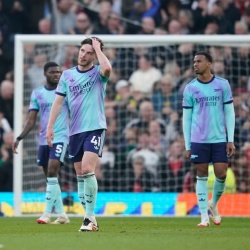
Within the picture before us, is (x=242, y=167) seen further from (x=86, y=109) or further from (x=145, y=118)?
(x=86, y=109)

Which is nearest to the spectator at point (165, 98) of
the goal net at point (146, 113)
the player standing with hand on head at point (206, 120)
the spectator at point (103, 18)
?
the goal net at point (146, 113)

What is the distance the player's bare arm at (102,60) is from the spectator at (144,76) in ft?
27.6

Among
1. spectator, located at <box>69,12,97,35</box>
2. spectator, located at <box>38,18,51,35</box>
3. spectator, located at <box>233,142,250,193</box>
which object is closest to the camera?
spectator, located at <box>233,142,250,193</box>

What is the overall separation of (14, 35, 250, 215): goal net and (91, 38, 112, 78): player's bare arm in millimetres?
7295

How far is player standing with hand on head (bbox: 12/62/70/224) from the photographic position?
587 inches

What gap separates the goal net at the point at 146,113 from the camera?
65.3 ft

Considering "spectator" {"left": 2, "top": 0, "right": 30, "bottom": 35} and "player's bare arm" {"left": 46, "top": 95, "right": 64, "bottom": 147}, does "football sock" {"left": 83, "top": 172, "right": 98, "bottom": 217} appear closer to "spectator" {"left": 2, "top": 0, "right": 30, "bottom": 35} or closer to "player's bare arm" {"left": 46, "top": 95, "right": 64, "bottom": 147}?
"player's bare arm" {"left": 46, "top": 95, "right": 64, "bottom": 147}

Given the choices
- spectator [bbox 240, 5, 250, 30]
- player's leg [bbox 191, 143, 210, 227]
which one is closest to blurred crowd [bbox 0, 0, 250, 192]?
spectator [bbox 240, 5, 250, 30]

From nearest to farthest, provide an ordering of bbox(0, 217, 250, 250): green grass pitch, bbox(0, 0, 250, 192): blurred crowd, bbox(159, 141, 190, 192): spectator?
bbox(0, 217, 250, 250): green grass pitch
bbox(0, 0, 250, 192): blurred crowd
bbox(159, 141, 190, 192): spectator

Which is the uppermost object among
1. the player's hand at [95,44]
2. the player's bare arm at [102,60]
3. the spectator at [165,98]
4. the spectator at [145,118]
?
the player's hand at [95,44]

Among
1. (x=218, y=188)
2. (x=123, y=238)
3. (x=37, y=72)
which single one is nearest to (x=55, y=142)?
(x=218, y=188)

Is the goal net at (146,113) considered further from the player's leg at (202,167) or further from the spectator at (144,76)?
the player's leg at (202,167)

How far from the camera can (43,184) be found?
19.9 metres

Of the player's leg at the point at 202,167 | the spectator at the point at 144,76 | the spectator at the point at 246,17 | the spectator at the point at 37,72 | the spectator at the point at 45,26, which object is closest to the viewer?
the player's leg at the point at 202,167
